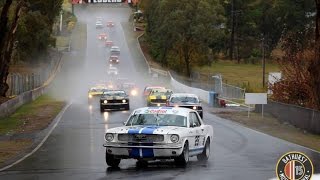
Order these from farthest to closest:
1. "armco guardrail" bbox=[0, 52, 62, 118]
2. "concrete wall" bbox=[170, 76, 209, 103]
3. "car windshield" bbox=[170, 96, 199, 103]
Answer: "concrete wall" bbox=[170, 76, 209, 103]
"armco guardrail" bbox=[0, 52, 62, 118]
"car windshield" bbox=[170, 96, 199, 103]

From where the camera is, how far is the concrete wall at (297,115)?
31.8 metres

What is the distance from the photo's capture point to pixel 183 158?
1686 cm

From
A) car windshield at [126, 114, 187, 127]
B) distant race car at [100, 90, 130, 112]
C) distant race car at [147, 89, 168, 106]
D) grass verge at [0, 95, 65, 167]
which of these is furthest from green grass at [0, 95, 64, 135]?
car windshield at [126, 114, 187, 127]

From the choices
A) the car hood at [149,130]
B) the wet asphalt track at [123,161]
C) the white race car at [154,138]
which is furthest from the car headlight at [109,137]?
the wet asphalt track at [123,161]

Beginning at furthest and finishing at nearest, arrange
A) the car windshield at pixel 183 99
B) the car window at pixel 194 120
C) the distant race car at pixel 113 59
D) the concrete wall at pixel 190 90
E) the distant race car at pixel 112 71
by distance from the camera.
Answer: the distant race car at pixel 113 59
the distant race car at pixel 112 71
the concrete wall at pixel 190 90
the car windshield at pixel 183 99
the car window at pixel 194 120

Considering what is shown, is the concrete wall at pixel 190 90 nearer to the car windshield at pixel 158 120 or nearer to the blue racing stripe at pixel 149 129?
the car windshield at pixel 158 120

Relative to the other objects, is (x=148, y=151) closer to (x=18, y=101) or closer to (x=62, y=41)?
(x=18, y=101)

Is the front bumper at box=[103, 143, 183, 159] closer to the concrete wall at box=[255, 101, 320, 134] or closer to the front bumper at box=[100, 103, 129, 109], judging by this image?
the concrete wall at box=[255, 101, 320, 134]

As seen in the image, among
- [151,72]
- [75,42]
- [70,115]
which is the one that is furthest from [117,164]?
[75,42]

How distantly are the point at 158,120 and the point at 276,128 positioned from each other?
17770mm

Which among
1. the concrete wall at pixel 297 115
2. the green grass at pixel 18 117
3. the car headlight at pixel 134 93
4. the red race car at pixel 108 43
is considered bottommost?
the car headlight at pixel 134 93

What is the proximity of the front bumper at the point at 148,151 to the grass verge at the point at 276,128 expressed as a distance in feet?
30.0
